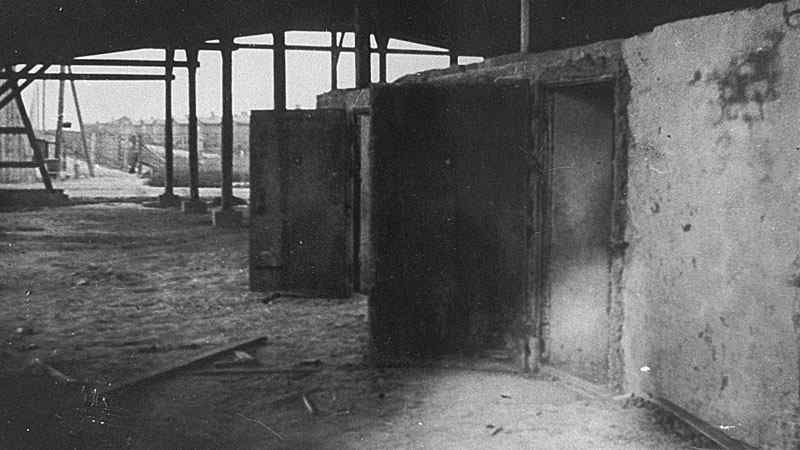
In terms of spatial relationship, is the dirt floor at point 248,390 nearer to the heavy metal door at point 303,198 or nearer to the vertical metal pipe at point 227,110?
the heavy metal door at point 303,198

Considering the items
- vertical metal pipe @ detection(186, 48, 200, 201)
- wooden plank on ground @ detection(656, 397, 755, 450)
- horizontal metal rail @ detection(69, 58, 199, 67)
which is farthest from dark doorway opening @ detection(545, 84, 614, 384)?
horizontal metal rail @ detection(69, 58, 199, 67)

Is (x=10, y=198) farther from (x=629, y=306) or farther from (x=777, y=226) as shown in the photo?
Result: (x=777, y=226)

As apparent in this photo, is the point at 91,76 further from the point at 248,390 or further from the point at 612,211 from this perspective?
the point at 612,211

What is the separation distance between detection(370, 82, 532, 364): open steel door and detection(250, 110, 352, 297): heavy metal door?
259 cm

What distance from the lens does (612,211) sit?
5395 millimetres

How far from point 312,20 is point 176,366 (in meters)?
9.83

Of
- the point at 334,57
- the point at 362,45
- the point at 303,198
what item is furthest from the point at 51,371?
the point at 334,57

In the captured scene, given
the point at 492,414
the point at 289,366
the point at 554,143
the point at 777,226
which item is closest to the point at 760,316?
the point at 777,226

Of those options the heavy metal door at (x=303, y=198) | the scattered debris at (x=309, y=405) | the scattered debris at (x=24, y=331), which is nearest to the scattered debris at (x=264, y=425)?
the scattered debris at (x=309, y=405)

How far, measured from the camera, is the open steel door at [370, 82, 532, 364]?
245 inches

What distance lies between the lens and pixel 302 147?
897cm

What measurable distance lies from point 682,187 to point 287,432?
2613mm

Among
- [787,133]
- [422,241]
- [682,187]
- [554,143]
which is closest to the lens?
[787,133]

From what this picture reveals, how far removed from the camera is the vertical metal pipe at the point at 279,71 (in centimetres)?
1459
